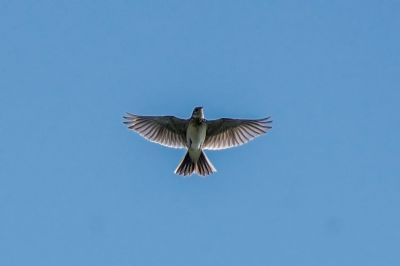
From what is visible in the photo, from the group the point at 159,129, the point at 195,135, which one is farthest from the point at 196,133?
the point at 159,129

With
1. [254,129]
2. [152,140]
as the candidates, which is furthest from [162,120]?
[254,129]

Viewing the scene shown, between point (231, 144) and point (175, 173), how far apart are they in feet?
6.13

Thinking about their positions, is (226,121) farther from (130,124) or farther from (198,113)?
(130,124)

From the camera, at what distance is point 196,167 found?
74.8 feet

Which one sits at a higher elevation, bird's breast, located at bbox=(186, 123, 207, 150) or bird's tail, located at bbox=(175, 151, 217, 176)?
bird's breast, located at bbox=(186, 123, 207, 150)

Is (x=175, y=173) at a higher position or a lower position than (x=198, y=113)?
lower

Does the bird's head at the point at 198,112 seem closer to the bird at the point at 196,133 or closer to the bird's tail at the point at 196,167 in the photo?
the bird at the point at 196,133

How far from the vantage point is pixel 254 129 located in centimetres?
2348

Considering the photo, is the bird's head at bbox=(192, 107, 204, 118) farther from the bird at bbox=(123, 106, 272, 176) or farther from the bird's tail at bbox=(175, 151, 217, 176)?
the bird's tail at bbox=(175, 151, 217, 176)

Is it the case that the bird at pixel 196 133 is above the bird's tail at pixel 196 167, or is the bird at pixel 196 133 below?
above

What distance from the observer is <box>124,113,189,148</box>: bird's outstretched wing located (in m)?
23.7

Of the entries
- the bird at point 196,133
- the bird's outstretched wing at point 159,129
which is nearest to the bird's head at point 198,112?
the bird at point 196,133

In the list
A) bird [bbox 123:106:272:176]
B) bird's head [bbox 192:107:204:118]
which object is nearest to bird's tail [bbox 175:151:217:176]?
bird [bbox 123:106:272:176]

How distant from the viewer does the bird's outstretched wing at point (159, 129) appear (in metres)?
23.7
